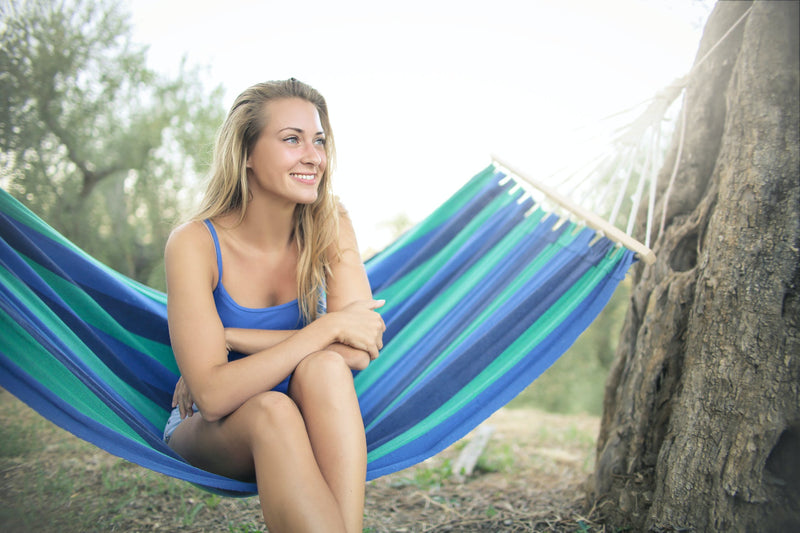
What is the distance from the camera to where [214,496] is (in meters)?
2.11

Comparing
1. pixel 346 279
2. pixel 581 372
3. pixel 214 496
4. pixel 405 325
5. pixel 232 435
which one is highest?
pixel 346 279

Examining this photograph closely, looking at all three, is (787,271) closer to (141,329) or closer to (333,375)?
(333,375)

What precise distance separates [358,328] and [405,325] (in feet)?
1.80

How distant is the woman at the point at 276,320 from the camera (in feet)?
3.72

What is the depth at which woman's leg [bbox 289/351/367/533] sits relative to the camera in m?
1.14

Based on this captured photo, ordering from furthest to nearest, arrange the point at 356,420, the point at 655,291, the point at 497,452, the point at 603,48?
1. the point at 603,48
2. the point at 497,452
3. the point at 655,291
4. the point at 356,420

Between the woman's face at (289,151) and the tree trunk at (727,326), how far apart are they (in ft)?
3.65

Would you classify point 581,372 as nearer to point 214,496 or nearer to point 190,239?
point 214,496

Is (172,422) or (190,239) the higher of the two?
(190,239)

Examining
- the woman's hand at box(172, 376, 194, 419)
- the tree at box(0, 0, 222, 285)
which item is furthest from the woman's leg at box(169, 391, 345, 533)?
the tree at box(0, 0, 222, 285)

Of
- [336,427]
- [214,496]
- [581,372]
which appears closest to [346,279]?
[336,427]

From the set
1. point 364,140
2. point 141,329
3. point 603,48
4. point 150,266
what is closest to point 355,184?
point 364,140

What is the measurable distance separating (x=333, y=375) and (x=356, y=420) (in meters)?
0.11

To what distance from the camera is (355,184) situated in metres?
6.70
